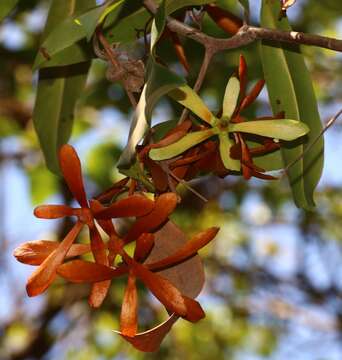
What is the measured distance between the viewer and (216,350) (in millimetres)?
3408

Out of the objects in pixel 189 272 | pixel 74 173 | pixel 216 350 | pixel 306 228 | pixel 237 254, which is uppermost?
pixel 74 173

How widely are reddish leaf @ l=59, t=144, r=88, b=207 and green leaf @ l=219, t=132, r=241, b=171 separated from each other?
0.48 feet

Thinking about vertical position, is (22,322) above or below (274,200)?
below

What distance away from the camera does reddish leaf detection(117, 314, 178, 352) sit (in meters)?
0.79

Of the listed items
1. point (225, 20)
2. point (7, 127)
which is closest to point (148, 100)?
point (225, 20)

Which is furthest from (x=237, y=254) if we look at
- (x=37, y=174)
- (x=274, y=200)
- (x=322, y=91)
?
(x=37, y=174)

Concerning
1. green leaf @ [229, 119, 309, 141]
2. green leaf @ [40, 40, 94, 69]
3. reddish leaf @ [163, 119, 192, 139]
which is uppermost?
green leaf @ [40, 40, 94, 69]

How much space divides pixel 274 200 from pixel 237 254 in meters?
0.38

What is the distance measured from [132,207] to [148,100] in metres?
0.10

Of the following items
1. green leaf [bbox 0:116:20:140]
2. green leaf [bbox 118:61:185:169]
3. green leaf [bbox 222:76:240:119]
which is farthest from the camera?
green leaf [bbox 0:116:20:140]

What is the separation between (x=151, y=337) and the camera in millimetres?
796

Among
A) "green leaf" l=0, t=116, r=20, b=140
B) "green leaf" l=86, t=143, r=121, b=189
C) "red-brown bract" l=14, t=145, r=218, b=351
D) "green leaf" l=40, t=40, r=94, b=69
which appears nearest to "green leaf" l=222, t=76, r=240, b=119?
"red-brown bract" l=14, t=145, r=218, b=351

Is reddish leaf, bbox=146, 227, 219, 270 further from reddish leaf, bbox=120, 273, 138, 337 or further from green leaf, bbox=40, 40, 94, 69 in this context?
green leaf, bbox=40, 40, 94, 69

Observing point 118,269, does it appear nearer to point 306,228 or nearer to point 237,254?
point 306,228
